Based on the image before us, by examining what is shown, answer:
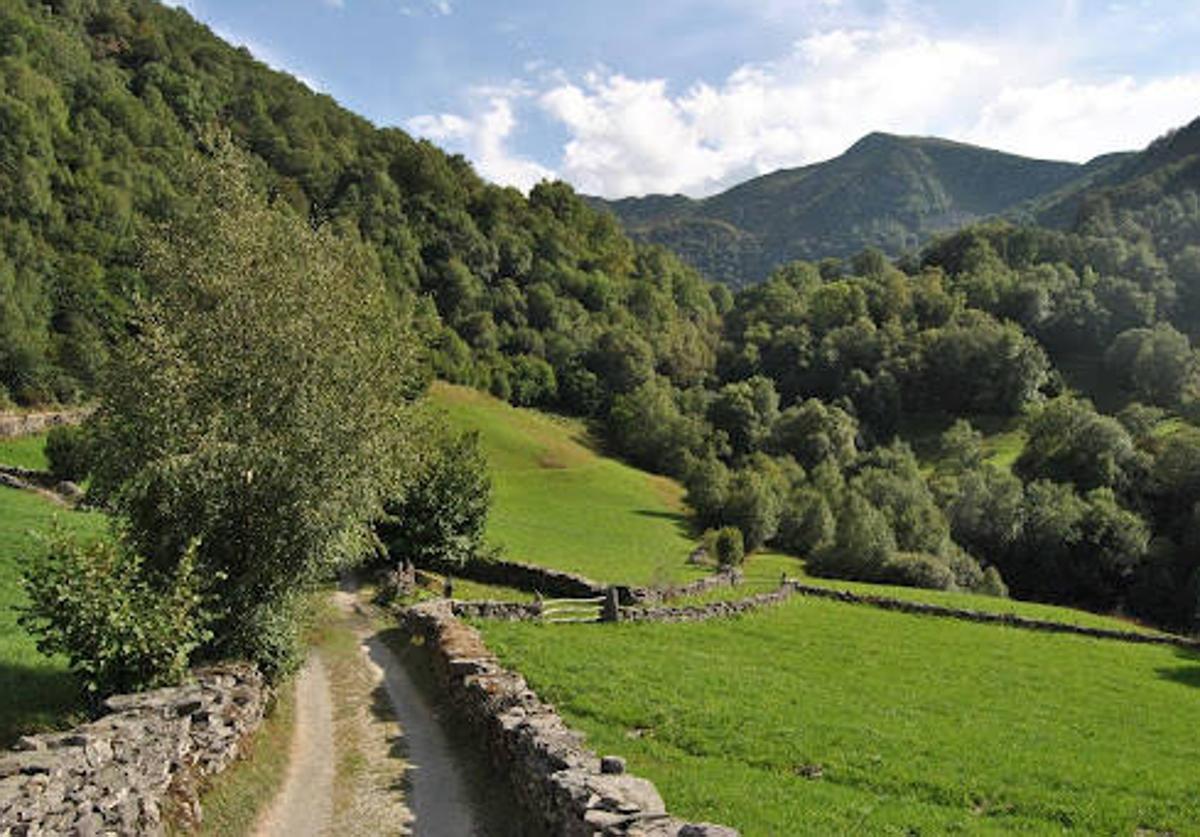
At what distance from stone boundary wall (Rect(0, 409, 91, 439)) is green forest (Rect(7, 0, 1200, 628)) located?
6941mm

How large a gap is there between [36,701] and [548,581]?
27020mm

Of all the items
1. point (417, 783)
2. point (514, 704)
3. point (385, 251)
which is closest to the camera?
Answer: point (417, 783)

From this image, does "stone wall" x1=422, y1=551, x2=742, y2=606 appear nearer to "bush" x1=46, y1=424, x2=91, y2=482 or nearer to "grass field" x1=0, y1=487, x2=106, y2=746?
"grass field" x1=0, y1=487, x2=106, y2=746

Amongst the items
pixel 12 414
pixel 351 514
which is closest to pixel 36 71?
pixel 12 414

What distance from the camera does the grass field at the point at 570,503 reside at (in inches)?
1992

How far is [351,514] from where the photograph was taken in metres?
21.8

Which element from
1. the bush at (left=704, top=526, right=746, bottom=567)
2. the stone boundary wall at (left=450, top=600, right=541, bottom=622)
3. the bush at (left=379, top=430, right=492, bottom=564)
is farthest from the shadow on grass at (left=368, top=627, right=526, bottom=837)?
the bush at (left=704, top=526, right=746, bottom=567)

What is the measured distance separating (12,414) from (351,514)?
5279 centimetres

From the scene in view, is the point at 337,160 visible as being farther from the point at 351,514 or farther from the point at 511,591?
the point at 351,514

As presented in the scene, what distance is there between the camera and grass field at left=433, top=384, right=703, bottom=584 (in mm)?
50594

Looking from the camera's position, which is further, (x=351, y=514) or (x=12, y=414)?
(x=12, y=414)

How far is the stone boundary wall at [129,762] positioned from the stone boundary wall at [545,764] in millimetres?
5190

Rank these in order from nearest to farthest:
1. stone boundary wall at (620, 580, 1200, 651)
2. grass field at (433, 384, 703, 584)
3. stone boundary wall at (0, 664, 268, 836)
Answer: stone boundary wall at (0, 664, 268, 836) → stone boundary wall at (620, 580, 1200, 651) → grass field at (433, 384, 703, 584)

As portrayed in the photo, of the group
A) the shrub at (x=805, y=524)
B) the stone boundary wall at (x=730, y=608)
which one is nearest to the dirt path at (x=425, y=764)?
the stone boundary wall at (x=730, y=608)
